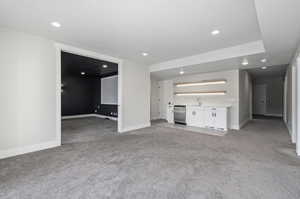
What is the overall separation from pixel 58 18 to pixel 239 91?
6156 mm

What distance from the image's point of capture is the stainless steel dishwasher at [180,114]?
629cm

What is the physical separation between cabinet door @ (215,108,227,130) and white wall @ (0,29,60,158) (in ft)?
17.4

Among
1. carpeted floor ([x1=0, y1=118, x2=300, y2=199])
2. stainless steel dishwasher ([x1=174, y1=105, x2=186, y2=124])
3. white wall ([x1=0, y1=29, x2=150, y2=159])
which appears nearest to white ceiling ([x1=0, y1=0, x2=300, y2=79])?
white wall ([x1=0, y1=29, x2=150, y2=159])

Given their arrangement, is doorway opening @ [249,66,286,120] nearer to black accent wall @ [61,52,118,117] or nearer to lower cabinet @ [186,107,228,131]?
lower cabinet @ [186,107,228,131]

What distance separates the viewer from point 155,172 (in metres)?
2.26

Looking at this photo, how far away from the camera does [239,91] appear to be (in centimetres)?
554

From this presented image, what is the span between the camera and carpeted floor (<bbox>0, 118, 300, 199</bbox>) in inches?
69.8

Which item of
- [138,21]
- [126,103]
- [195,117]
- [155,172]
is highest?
[138,21]

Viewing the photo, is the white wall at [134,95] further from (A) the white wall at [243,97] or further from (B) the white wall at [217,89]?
(A) the white wall at [243,97]

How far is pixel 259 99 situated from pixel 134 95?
9642mm

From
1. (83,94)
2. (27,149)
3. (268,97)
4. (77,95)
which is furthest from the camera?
(268,97)

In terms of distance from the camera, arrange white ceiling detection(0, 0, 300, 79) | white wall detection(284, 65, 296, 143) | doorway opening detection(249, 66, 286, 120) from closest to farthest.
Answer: white ceiling detection(0, 0, 300, 79) → white wall detection(284, 65, 296, 143) → doorway opening detection(249, 66, 286, 120)

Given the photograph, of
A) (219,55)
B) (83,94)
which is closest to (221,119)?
(219,55)

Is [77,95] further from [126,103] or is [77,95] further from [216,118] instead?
[216,118]
